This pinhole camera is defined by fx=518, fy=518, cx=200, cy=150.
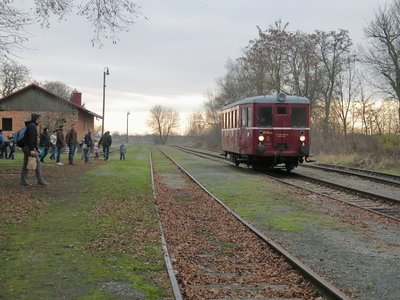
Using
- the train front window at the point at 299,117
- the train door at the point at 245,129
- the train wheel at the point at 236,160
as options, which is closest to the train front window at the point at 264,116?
the train door at the point at 245,129

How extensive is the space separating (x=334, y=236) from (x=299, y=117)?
1377 centimetres

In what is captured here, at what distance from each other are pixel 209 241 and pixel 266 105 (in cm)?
1411

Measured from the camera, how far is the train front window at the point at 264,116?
22031 millimetres

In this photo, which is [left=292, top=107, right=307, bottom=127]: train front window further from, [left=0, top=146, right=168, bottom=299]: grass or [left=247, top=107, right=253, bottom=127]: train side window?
[left=0, top=146, right=168, bottom=299]: grass

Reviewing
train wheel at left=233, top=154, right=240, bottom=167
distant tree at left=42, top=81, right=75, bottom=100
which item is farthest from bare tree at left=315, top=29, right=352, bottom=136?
distant tree at left=42, top=81, right=75, bottom=100

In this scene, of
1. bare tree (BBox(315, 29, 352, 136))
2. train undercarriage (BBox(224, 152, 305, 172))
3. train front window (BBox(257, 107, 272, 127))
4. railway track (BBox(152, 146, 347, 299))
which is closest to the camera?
railway track (BBox(152, 146, 347, 299))

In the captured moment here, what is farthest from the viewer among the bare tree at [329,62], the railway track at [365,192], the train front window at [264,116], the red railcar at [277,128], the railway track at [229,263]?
the bare tree at [329,62]

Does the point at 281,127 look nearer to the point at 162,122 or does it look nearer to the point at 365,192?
the point at 365,192

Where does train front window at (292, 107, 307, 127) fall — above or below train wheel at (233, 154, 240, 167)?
above

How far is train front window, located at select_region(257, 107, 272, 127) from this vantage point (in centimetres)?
2203

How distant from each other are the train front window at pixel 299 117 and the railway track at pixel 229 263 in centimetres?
1168

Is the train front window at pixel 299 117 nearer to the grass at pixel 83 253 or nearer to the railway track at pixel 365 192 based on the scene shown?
the railway track at pixel 365 192

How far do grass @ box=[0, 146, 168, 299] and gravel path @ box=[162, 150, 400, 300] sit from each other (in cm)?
218

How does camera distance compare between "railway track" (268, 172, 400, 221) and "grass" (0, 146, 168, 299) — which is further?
"railway track" (268, 172, 400, 221)
